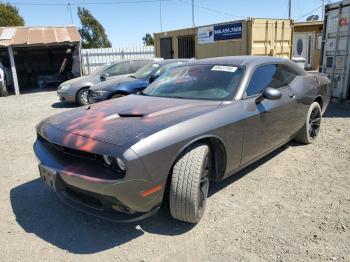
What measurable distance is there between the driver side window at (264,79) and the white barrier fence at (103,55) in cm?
1599

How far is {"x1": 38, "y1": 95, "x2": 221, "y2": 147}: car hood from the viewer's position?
2923 millimetres

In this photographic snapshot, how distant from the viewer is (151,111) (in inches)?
137

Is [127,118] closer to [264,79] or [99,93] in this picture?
[264,79]

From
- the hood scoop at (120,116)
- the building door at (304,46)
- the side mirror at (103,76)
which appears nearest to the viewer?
the hood scoop at (120,116)

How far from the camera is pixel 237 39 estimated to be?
41.6 ft

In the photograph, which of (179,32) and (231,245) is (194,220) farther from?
(179,32)

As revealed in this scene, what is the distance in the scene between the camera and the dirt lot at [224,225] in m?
2.91

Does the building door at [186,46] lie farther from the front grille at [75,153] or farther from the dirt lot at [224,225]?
the front grille at [75,153]

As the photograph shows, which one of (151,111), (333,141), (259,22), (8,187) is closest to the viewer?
(151,111)

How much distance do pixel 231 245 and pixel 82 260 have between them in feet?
4.23

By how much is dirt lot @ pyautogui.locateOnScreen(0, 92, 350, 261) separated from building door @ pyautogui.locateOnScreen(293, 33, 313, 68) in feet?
59.8

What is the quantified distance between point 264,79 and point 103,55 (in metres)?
16.9

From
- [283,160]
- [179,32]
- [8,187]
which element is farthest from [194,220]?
[179,32]

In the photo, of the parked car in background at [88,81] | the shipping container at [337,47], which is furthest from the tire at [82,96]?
the shipping container at [337,47]
